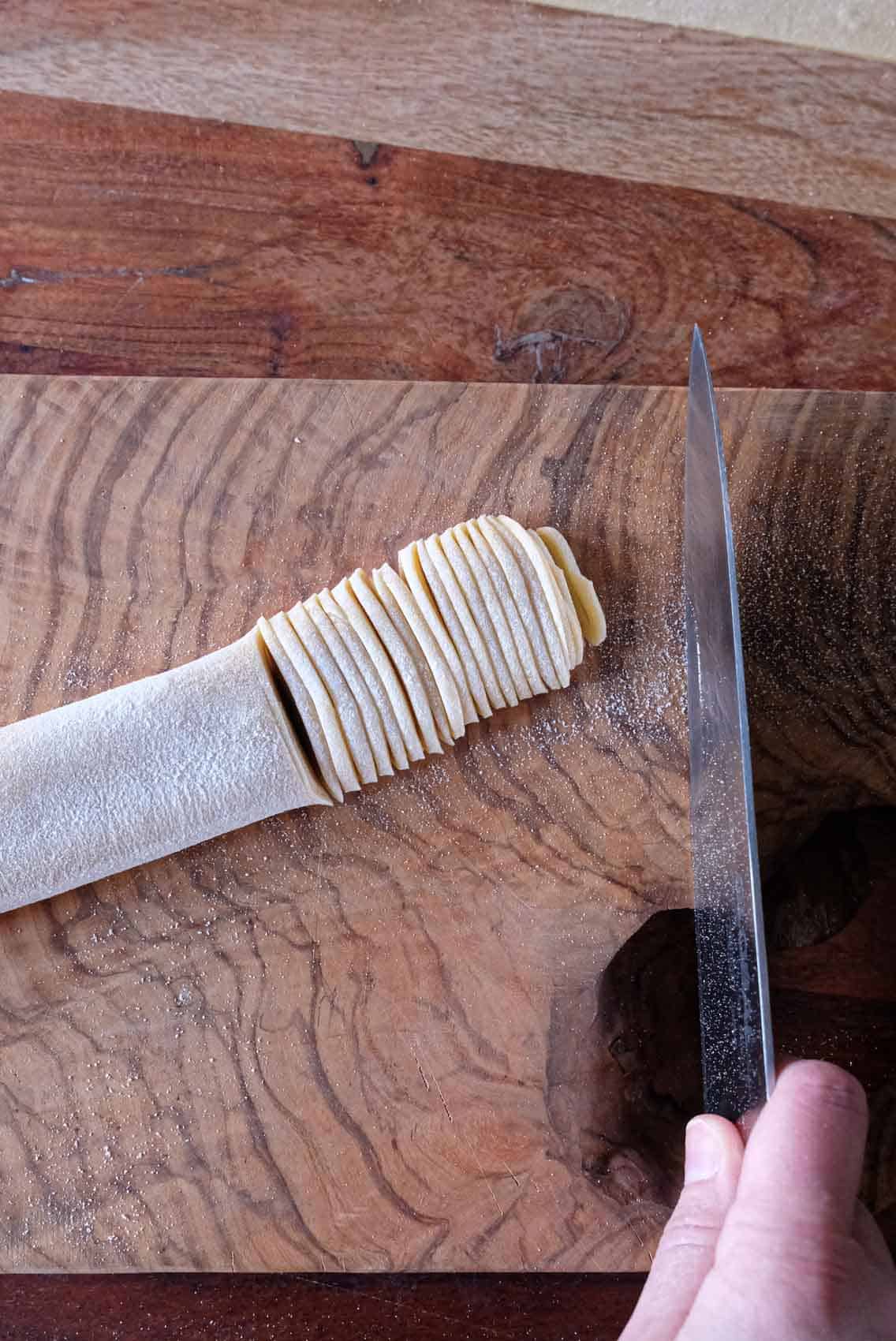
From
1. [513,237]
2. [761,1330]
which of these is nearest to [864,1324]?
[761,1330]

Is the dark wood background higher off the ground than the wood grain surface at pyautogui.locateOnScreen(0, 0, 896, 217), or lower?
lower

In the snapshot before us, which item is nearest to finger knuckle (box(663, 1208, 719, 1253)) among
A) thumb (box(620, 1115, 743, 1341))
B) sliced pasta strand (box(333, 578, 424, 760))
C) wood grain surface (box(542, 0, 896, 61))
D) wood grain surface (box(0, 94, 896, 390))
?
thumb (box(620, 1115, 743, 1341))

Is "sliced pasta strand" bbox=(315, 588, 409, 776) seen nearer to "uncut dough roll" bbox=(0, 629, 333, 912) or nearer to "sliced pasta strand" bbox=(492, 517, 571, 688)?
"uncut dough roll" bbox=(0, 629, 333, 912)

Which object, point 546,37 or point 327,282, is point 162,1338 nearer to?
point 327,282

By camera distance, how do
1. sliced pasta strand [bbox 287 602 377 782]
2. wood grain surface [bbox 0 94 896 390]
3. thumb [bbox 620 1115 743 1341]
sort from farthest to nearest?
wood grain surface [bbox 0 94 896 390], sliced pasta strand [bbox 287 602 377 782], thumb [bbox 620 1115 743 1341]

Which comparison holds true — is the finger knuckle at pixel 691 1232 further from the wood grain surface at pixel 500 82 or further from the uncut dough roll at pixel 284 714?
the wood grain surface at pixel 500 82

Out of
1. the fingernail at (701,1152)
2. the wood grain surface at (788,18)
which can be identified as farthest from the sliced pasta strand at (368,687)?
the wood grain surface at (788,18)

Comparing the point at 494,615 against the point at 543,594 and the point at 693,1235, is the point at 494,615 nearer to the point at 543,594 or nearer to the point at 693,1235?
the point at 543,594
